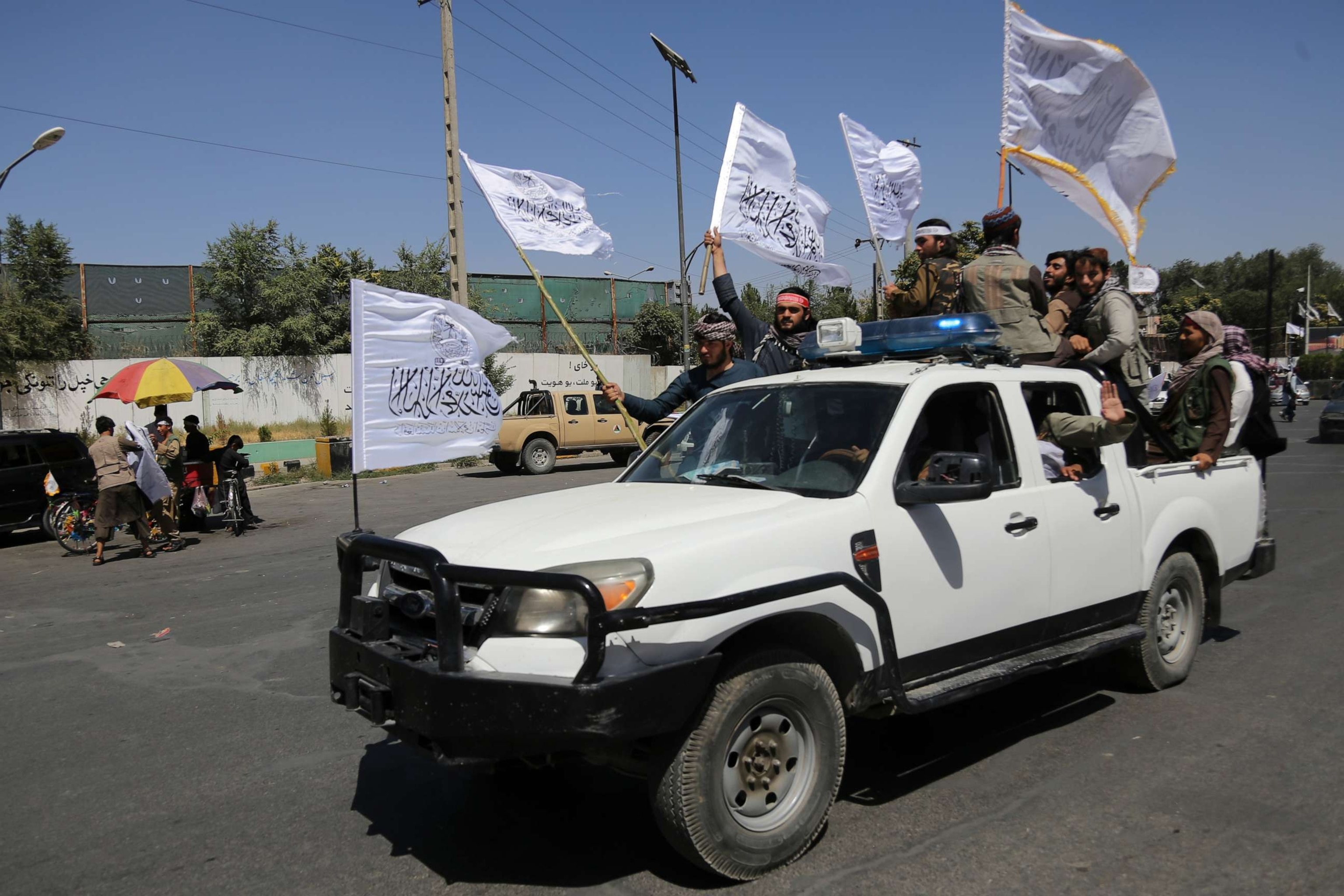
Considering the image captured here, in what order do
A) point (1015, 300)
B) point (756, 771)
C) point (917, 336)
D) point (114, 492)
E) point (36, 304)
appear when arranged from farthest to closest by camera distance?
point (36, 304), point (114, 492), point (1015, 300), point (917, 336), point (756, 771)

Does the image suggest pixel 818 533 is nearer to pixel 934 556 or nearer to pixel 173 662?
pixel 934 556

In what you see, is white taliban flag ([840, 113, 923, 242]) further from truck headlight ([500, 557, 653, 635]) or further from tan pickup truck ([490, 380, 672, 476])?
tan pickup truck ([490, 380, 672, 476])

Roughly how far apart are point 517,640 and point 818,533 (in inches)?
45.2

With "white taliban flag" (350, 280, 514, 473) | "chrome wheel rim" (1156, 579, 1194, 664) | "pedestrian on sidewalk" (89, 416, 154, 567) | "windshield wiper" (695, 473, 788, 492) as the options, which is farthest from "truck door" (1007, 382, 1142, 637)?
"pedestrian on sidewalk" (89, 416, 154, 567)

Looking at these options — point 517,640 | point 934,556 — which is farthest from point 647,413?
point 517,640

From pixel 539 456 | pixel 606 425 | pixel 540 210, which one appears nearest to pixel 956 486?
pixel 540 210

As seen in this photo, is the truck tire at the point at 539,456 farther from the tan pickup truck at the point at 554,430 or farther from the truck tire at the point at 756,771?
the truck tire at the point at 756,771

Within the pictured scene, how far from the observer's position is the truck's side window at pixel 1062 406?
4.69 m

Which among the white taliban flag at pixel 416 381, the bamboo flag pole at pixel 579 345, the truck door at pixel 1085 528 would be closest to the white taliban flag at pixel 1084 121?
the truck door at pixel 1085 528

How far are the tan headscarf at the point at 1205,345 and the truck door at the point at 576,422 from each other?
57.6 feet

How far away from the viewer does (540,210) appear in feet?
25.0

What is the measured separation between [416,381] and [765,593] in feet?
13.2

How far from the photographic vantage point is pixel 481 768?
328 cm

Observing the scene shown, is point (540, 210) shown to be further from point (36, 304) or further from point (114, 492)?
point (36, 304)
